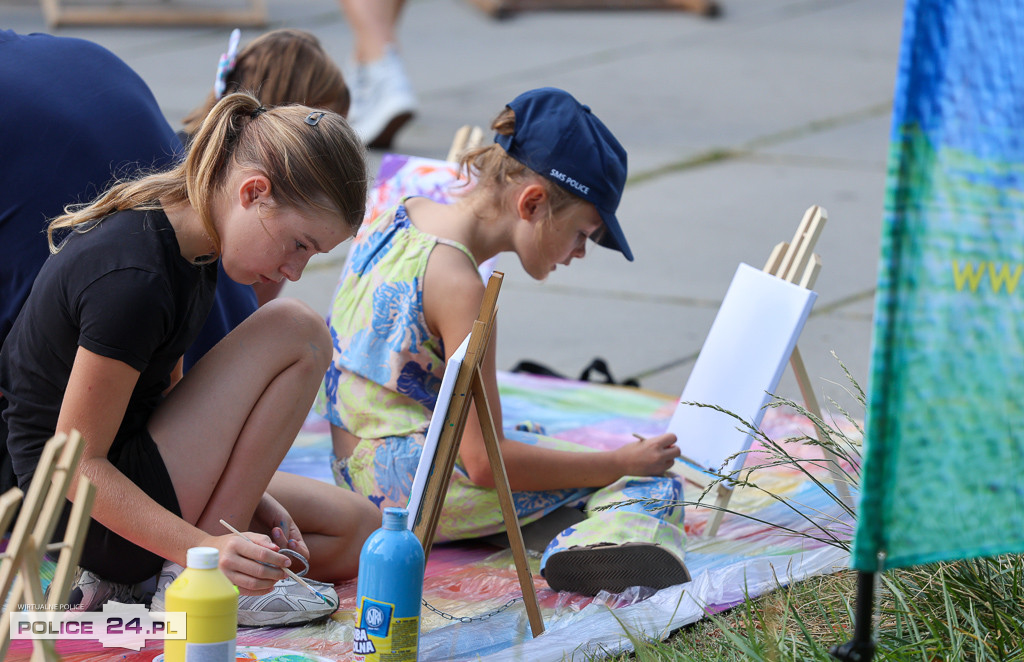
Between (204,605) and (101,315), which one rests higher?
(101,315)

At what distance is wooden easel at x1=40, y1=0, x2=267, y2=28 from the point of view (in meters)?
8.05

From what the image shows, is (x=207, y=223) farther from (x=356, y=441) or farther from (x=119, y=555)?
(x=356, y=441)

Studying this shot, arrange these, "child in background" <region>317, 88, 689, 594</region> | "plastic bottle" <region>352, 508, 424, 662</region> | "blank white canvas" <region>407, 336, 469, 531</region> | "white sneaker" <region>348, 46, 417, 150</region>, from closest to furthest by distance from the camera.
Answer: "plastic bottle" <region>352, 508, 424, 662</region>
"blank white canvas" <region>407, 336, 469, 531</region>
"child in background" <region>317, 88, 689, 594</region>
"white sneaker" <region>348, 46, 417, 150</region>

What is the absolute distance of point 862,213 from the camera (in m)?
5.45

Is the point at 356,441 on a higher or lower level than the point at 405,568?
lower

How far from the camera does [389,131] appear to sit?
239 inches

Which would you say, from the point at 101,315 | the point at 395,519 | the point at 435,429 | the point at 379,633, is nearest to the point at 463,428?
the point at 435,429

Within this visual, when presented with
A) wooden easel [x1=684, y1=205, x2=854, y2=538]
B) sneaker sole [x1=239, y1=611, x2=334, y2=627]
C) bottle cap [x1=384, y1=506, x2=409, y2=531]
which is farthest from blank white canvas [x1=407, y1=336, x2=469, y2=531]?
wooden easel [x1=684, y1=205, x2=854, y2=538]

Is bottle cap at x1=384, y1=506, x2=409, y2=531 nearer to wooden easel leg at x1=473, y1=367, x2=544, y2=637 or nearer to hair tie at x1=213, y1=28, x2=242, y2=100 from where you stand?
wooden easel leg at x1=473, y1=367, x2=544, y2=637

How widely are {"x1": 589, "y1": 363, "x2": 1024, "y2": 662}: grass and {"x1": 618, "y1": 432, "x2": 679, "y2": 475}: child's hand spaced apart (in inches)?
14.9

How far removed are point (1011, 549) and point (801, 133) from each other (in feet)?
18.2

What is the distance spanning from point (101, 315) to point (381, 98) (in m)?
4.28

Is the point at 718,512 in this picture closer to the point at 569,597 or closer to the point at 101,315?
the point at 569,597

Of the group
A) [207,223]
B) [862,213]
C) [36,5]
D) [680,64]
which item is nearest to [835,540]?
[207,223]
